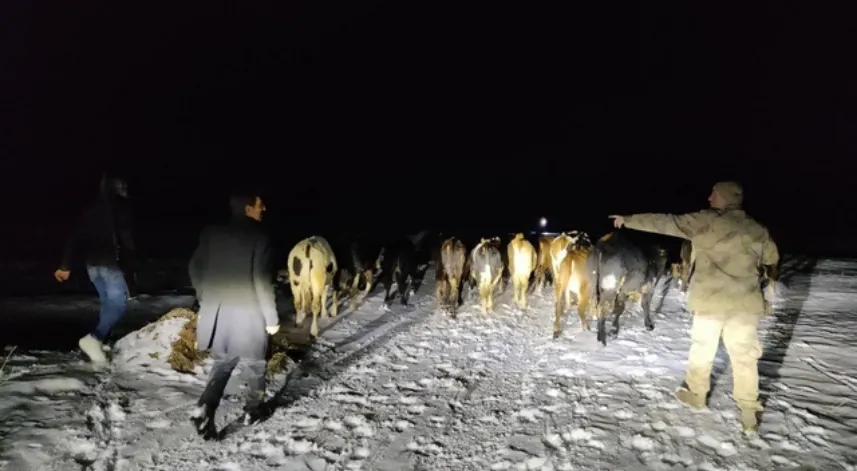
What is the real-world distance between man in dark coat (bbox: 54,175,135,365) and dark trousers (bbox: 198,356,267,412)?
90.0 inches

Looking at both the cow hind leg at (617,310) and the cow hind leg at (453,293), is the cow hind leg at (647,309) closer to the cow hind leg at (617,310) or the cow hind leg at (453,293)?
the cow hind leg at (617,310)

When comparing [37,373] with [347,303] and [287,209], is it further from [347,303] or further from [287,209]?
[287,209]

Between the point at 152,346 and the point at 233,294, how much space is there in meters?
2.77

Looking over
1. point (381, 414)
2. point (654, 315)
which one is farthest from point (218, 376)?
point (654, 315)

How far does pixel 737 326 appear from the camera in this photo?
512cm

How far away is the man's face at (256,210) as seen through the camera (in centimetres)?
502

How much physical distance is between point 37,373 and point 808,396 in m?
7.94

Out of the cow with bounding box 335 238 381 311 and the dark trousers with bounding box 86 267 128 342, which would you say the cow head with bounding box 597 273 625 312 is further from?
the dark trousers with bounding box 86 267 128 342

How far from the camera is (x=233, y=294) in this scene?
493 centimetres

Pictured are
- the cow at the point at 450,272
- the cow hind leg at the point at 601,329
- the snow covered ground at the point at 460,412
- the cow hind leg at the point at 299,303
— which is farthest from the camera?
the cow at the point at 450,272

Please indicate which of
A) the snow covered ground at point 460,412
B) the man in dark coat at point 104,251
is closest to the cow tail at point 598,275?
the snow covered ground at point 460,412

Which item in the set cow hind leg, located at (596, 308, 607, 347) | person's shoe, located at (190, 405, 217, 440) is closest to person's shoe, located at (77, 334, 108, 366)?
person's shoe, located at (190, 405, 217, 440)

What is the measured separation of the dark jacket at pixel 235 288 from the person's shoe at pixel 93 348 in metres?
2.34

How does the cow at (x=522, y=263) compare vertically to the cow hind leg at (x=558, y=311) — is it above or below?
above
